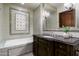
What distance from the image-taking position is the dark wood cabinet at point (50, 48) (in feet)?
4.27

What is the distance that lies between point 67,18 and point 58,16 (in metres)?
0.16

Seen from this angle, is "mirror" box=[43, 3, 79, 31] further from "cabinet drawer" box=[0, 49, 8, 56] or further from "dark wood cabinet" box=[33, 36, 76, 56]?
"cabinet drawer" box=[0, 49, 8, 56]

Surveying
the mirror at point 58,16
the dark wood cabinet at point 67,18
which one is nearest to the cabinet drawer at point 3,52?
the mirror at point 58,16

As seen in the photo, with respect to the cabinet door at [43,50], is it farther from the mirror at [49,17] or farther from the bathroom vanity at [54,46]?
the mirror at [49,17]

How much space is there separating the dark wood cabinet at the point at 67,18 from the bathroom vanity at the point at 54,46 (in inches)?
9.7

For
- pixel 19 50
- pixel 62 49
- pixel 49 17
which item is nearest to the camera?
pixel 62 49

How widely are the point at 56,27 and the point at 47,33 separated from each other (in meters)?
0.22

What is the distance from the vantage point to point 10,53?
156 centimetres

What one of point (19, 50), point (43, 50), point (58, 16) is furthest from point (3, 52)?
point (58, 16)

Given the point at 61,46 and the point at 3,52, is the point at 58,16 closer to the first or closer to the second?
the point at 61,46

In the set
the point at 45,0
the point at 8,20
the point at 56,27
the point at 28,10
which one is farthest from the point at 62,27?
the point at 8,20

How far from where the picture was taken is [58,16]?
1.65 metres

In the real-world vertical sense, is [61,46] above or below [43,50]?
above

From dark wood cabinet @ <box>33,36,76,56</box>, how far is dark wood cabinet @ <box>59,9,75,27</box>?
0.38 meters
